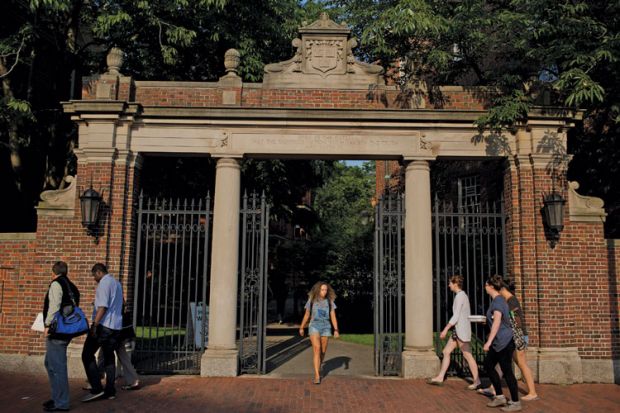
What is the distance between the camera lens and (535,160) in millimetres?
9133

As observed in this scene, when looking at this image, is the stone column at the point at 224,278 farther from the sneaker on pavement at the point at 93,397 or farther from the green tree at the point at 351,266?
the green tree at the point at 351,266

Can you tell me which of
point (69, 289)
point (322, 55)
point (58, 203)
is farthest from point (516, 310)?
point (58, 203)

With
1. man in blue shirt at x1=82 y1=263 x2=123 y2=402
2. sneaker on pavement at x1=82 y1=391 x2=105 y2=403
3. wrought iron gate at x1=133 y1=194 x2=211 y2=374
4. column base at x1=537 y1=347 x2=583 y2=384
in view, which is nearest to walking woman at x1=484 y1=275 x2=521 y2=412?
column base at x1=537 y1=347 x2=583 y2=384

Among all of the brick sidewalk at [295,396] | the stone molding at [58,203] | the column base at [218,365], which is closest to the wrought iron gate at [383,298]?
the brick sidewalk at [295,396]

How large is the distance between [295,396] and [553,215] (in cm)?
535

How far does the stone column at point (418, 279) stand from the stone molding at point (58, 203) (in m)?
6.17

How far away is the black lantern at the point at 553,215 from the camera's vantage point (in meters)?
8.66

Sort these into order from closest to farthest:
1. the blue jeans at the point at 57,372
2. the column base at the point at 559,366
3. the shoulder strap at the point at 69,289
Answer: the blue jeans at the point at 57,372 < the shoulder strap at the point at 69,289 < the column base at the point at 559,366

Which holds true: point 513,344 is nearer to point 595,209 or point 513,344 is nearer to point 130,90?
point 595,209

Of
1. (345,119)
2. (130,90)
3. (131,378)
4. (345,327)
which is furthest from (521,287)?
(345,327)

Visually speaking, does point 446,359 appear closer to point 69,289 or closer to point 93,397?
point 93,397

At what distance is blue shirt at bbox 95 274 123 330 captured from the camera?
7.01 m

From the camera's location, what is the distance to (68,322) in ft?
21.4

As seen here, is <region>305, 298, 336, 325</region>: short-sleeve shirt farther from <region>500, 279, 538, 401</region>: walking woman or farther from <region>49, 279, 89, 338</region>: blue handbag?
<region>49, 279, 89, 338</region>: blue handbag
